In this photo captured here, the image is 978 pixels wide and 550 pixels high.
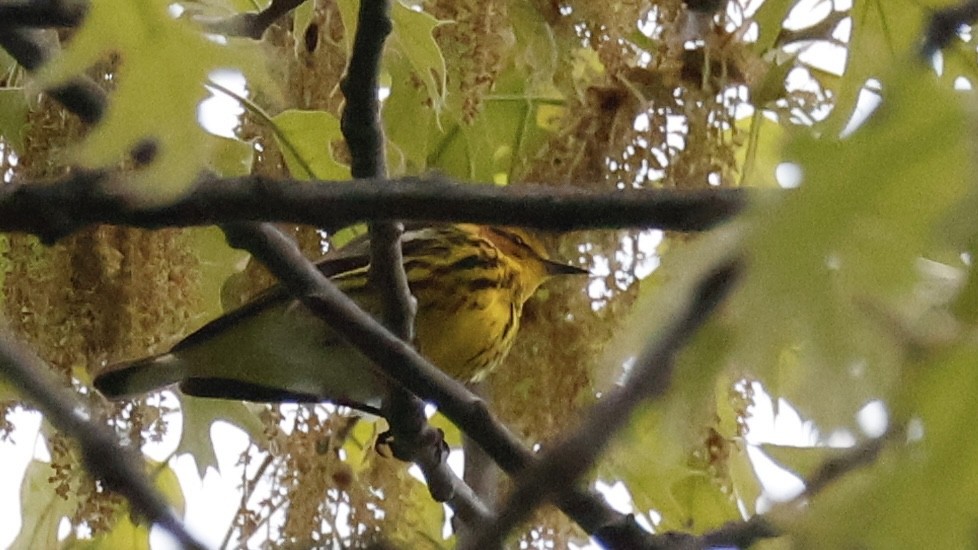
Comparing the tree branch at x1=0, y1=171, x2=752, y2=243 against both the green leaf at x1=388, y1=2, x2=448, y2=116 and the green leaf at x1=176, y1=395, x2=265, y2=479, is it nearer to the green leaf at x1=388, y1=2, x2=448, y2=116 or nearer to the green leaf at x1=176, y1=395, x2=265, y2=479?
the green leaf at x1=388, y1=2, x2=448, y2=116

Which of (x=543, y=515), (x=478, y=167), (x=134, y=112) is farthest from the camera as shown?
(x=478, y=167)

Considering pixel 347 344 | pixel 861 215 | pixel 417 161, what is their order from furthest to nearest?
pixel 347 344
pixel 417 161
pixel 861 215

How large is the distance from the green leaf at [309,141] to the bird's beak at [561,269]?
339mm

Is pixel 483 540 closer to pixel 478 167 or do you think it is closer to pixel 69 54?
pixel 69 54

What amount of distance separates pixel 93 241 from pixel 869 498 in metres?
1.16

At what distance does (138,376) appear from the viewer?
5.63 feet

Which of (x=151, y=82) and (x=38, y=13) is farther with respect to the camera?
(x=38, y=13)

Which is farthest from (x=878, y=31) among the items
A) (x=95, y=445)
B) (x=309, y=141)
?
(x=95, y=445)

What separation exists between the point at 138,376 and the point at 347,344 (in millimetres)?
268

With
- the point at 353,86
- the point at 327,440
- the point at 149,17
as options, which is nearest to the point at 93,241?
the point at 327,440

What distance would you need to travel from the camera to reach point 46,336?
144 centimetres

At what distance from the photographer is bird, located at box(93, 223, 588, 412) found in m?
1.87

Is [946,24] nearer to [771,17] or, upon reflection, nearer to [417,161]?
[771,17]

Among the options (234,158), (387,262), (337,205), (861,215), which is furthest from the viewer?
(234,158)
